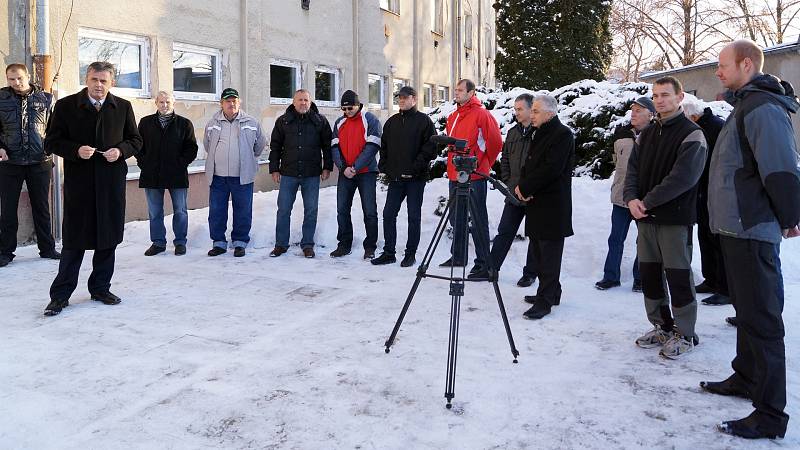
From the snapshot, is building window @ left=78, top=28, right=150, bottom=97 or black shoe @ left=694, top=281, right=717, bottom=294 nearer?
black shoe @ left=694, top=281, right=717, bottom=294

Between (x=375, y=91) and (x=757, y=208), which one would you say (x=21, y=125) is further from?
(x=375, y=91)

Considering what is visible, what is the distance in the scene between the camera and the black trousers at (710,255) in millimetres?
6051

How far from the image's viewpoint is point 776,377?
3.37 meters

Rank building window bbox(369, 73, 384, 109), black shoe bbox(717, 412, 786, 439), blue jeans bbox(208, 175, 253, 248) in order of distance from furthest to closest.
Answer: building window bbox(369, 73, 384, 109)
blue jeans bbox(208, 175, 253, 248)
black shoe bbox(717, 412, 786, 439)

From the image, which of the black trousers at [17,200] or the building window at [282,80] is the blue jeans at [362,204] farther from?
the building window at [282,80]

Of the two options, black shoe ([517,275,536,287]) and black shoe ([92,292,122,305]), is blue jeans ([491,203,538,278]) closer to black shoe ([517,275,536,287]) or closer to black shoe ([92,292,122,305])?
black shoe ([517,275,536,287])

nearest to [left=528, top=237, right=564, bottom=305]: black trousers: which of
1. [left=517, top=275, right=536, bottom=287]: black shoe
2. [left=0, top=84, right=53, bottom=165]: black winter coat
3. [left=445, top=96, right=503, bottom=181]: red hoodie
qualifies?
[left=517, top=275, right=536, bottom=287]: black shoe

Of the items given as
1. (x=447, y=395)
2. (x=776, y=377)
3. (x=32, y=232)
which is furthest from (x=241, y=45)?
(x=776, y=377)

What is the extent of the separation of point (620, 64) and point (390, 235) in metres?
40.1

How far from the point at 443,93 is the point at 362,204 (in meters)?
14.7

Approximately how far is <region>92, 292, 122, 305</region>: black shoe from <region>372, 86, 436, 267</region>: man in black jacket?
9.17 feet

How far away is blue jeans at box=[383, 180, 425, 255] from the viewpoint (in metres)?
7.68

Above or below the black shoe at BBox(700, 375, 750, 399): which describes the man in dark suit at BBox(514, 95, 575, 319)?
above

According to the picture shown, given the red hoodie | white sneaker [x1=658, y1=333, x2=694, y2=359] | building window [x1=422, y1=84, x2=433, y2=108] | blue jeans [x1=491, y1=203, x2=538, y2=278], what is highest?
building window [x1=422, y1=84, x2=433, y2=108]
